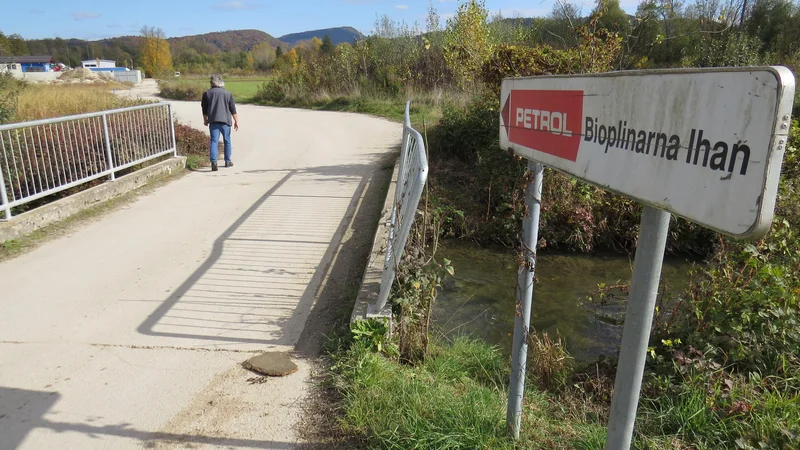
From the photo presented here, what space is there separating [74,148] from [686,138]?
8.72 meters

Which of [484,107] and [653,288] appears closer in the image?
[653,288]

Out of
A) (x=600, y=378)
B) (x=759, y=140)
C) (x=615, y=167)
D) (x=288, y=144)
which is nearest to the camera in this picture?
(x=759, y=140)

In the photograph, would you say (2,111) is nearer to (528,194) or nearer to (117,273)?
(117,273)

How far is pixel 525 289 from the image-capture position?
2.40 meters

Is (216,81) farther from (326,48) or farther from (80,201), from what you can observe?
(326,48)

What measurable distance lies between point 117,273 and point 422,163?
3.65 m

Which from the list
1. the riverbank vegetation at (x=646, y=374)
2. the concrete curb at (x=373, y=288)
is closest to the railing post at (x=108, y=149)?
the concrete curb at (x=373, y=288)

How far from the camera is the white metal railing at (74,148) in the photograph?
6438mm

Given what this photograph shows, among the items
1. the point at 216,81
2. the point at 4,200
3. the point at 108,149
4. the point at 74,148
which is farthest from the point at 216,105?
the point at 4,200

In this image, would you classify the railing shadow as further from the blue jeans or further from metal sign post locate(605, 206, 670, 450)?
metal sign post locate(605, 206, 670, 450)

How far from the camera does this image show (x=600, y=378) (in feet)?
12.5

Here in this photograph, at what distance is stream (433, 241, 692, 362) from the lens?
509 cm

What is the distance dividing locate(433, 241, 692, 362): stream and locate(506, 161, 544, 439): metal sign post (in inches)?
91.6

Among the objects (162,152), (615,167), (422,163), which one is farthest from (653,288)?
(162,152)
